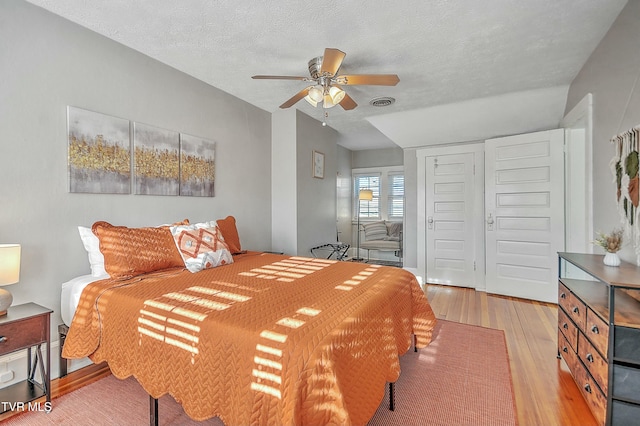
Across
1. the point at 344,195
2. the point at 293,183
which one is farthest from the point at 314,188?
the point at 344,195

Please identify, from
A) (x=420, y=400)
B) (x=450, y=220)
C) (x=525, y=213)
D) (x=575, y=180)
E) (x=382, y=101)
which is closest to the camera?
(x=420, y=400)

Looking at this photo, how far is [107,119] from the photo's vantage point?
2.35 meters

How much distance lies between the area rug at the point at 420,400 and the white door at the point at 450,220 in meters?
2.14

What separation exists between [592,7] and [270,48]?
2249 millimetres

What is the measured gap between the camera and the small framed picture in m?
4.49

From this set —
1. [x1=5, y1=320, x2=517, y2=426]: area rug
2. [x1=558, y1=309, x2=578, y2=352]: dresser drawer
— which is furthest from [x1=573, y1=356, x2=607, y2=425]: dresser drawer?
[x1=5, y1=320, x2=517, y2=426]: area rug

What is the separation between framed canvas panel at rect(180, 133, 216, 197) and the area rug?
1.74 meters

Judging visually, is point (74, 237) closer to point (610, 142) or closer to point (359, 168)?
point (610, 142)

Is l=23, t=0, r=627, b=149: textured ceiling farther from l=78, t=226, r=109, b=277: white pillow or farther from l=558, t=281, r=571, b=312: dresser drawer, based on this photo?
l=558, t=281, r=571, b=312: dresser drawer

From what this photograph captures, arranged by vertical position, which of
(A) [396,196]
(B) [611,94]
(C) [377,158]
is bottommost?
(A) [396,196]

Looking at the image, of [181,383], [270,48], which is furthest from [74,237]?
[270,48]

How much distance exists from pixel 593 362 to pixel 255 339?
185cm

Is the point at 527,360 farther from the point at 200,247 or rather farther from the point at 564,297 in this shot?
the point at 200,247

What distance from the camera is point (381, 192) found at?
6648 millimetres
